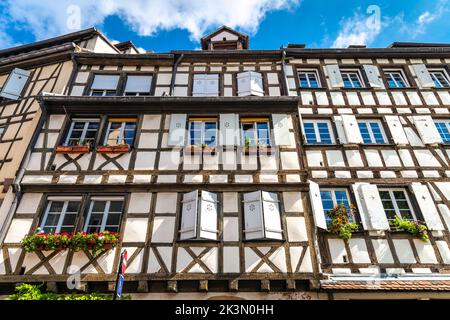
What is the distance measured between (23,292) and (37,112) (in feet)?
18.7

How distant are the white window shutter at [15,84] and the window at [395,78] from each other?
13.4 m

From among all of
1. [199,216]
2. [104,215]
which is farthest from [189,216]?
[104,215]

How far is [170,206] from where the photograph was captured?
319 inches

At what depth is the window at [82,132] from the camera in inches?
367

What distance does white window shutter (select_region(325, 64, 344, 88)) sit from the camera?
10.9 meters

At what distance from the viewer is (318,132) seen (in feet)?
32.5

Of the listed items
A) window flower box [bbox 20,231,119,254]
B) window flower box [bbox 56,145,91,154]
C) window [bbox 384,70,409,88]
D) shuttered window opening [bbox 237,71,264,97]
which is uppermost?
window [bbox 384,70,409,88]

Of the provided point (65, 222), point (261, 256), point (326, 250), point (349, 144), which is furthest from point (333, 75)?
point (65, 222)

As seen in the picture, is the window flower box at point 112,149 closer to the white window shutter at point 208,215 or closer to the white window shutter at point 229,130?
the white window shutter at point 208,215

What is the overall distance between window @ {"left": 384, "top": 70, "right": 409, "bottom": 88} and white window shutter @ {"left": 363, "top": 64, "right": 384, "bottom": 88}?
44 centimetres

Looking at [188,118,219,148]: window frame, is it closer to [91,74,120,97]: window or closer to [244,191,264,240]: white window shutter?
[244,191,264,240]: white window shutter

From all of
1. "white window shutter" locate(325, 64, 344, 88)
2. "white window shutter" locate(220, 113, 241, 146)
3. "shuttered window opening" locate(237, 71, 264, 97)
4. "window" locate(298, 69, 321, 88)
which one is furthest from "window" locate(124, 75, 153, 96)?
"white window shutter" locate(325, 64, 344, 88)

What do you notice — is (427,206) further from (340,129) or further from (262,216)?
(262,216)

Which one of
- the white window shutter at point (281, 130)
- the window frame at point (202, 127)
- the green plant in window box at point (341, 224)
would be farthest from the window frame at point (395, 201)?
the window frame at point (202, 127)
